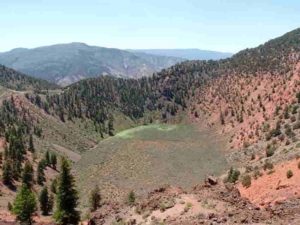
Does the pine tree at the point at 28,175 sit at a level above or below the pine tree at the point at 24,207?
below

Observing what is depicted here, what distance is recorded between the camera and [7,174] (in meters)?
116

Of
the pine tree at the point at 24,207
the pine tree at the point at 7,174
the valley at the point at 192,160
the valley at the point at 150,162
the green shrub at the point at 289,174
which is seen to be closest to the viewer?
the valley at the point at 192,160

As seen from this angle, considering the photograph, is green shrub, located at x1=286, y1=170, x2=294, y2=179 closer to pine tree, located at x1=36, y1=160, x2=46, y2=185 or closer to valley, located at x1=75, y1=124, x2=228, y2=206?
valley, located at x1=75, y1=124, x2=228, y2=206

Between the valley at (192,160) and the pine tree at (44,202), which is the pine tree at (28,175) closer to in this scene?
the valley at (192,160)

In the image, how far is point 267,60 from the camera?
178375 mm

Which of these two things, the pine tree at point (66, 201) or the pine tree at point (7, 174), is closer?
the pine tree at point (66, 201)

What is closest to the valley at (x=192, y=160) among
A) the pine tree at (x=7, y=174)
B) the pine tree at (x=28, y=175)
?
the pine tree at (x=7, y=174)

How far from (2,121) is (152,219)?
467 feet

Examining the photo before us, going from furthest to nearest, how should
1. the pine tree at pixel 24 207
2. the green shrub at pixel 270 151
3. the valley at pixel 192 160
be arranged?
1. the green shrub at pixel 270 151
2. the pine tree at pixel 24 207
3. the valley at pixel 192 160

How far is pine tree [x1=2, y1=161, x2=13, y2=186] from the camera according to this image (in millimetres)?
115500

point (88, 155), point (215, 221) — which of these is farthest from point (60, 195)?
point (88, 155)

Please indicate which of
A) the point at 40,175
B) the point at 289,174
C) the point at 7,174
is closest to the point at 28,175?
the point at 7,174

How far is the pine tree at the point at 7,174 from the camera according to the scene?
379 ft

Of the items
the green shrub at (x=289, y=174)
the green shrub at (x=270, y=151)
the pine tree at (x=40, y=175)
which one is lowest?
the pine tree at (x=40, y=175)
